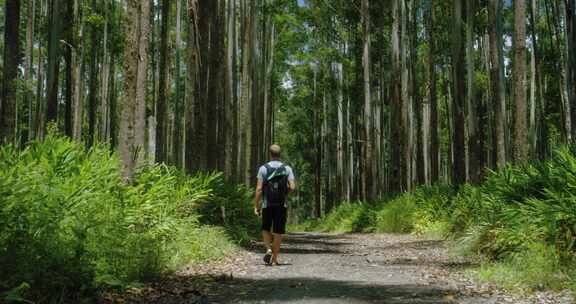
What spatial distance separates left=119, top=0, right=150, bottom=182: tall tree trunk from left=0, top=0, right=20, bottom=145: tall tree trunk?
4077 mm

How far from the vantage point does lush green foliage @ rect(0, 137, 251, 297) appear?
516 centimetres

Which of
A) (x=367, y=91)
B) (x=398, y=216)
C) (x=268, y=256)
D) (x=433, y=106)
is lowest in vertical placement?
(x=398, y=216)

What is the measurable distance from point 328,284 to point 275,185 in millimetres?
2536

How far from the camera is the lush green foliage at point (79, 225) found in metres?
5.16

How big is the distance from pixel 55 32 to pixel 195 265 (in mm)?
10425

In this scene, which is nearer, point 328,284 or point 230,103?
point 328,284

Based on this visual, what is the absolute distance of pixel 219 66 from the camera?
1565 centimetres

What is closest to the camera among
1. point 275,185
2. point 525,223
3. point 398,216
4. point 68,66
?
point 525,223

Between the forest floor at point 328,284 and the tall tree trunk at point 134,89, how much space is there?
208cm

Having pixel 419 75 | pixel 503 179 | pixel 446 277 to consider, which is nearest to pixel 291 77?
pixel 419 75

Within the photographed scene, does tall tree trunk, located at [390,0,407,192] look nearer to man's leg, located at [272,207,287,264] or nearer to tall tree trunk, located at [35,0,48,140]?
man's leg, located at [272,207,287,264]

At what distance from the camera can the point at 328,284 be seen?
6.75 metres

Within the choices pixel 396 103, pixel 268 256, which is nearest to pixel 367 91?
pixel 396 103

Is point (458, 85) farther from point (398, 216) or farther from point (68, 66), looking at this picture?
point (68, 66)
